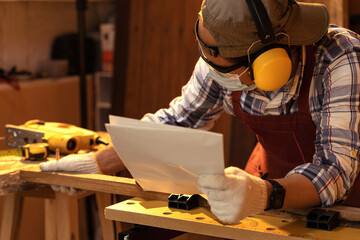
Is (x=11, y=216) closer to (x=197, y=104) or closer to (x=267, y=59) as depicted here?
(x=197, y=104)

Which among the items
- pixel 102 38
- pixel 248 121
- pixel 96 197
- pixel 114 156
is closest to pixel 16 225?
pixel 96 197

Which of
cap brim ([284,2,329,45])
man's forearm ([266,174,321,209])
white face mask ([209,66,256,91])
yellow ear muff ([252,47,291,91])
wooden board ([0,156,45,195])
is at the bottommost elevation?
wooden board ([0,156,45,195])

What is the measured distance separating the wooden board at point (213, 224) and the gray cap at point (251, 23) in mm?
447

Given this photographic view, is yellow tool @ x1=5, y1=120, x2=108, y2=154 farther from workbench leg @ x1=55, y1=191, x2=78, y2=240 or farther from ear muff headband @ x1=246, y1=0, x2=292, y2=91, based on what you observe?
ear muff headband @ x1=246, y1=0, x2=292, y2=91

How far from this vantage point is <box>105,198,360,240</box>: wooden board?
138 centimetres

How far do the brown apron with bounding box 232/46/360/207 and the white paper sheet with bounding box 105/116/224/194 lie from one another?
46 cm

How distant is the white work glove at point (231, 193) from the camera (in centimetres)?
131

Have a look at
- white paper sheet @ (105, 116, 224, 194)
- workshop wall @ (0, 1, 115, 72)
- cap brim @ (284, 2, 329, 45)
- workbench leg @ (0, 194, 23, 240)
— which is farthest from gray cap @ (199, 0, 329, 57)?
workshop wall @ (0, 1, 115, 72)

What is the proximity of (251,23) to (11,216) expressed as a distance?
1.29m

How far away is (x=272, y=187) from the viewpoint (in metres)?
1.43

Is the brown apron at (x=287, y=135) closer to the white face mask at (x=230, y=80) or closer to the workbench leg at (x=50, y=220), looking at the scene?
the white face mask at (x=230, y=80)

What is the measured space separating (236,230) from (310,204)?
23 centimetres

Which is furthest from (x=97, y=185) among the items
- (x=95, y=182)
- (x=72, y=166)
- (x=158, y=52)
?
(x=158, y=52)

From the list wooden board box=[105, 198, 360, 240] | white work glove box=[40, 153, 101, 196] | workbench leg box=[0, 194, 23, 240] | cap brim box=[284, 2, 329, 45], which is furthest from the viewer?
workbench leg box=[0, 194, 23, 240]
